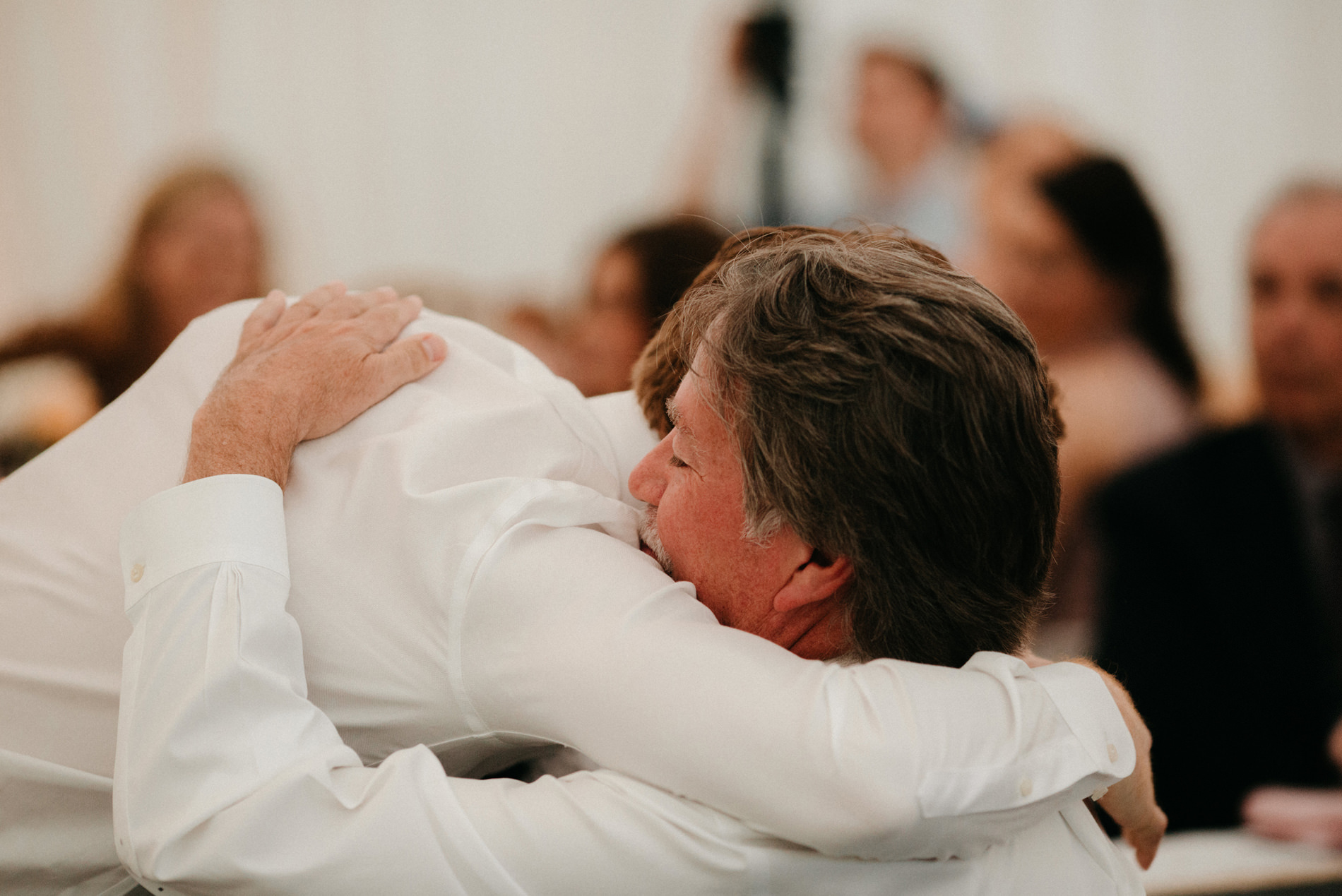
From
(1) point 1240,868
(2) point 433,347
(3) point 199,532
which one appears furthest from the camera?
(1) point 1240,868

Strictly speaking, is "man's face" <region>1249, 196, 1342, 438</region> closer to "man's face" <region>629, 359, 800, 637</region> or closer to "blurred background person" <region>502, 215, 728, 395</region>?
"blurred background person" <region>502, 215, 728, 395</region>

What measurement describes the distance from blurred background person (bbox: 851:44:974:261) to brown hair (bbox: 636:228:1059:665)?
3132 mm

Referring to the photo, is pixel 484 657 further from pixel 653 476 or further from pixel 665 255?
pixel 665 255

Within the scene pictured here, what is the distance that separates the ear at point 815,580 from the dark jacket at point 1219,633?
1480mm

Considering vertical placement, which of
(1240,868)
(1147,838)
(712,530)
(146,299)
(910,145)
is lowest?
(1240,868)

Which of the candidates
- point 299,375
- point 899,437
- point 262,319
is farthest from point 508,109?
point 899,437

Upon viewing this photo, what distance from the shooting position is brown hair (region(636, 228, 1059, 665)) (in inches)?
37.3

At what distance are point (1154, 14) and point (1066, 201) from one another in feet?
7.03

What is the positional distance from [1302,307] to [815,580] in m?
2.23

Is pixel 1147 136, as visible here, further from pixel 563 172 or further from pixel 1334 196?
pixel 563 172

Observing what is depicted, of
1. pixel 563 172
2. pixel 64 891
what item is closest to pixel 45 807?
pixel 64 891

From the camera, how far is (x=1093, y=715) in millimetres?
947

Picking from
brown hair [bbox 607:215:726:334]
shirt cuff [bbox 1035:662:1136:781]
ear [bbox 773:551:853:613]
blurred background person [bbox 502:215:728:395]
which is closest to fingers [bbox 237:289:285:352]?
ear [bbox 773:551:853:613]

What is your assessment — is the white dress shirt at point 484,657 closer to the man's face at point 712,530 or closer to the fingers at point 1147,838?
the man's face at point 712,530
